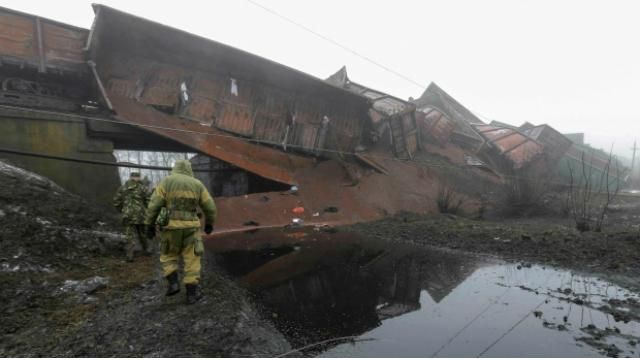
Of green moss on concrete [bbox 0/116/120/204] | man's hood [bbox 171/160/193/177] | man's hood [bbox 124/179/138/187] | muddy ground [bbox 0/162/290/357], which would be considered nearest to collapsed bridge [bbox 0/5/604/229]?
green moss on concrete [bbox 0/116/120/204]

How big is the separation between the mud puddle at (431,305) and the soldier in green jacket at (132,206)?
4.42 feet

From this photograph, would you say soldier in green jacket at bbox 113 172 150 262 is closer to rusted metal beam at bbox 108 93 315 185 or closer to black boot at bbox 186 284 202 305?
black boot at bbox 186 284 202 305

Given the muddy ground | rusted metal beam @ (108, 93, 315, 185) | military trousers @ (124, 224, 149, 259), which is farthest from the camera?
rusted metal beam @ (108, 93, 315, 185)

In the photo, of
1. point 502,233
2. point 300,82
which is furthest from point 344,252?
point 300,82

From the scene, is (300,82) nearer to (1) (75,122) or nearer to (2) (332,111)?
(2) (332,111)

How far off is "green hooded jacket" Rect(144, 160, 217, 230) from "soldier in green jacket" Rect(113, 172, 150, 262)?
72.3 inches

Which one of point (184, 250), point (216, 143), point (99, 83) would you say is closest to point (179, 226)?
point (184, 250)

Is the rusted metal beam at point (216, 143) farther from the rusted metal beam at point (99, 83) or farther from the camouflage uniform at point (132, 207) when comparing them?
the camouflage uniform at point (132, 207)

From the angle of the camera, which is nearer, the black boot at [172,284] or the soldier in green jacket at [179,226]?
the soldier in green jacket at [179,226]

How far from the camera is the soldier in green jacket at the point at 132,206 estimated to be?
5.51 m

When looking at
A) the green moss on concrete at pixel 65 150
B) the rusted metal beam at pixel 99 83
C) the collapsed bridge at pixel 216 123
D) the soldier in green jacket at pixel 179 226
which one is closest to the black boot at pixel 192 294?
the soldier in green jacket at pixel 179 226

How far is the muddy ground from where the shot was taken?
3.04 metres

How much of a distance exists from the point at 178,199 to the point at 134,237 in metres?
2.38

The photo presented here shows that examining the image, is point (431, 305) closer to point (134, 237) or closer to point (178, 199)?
point (178, 199)
